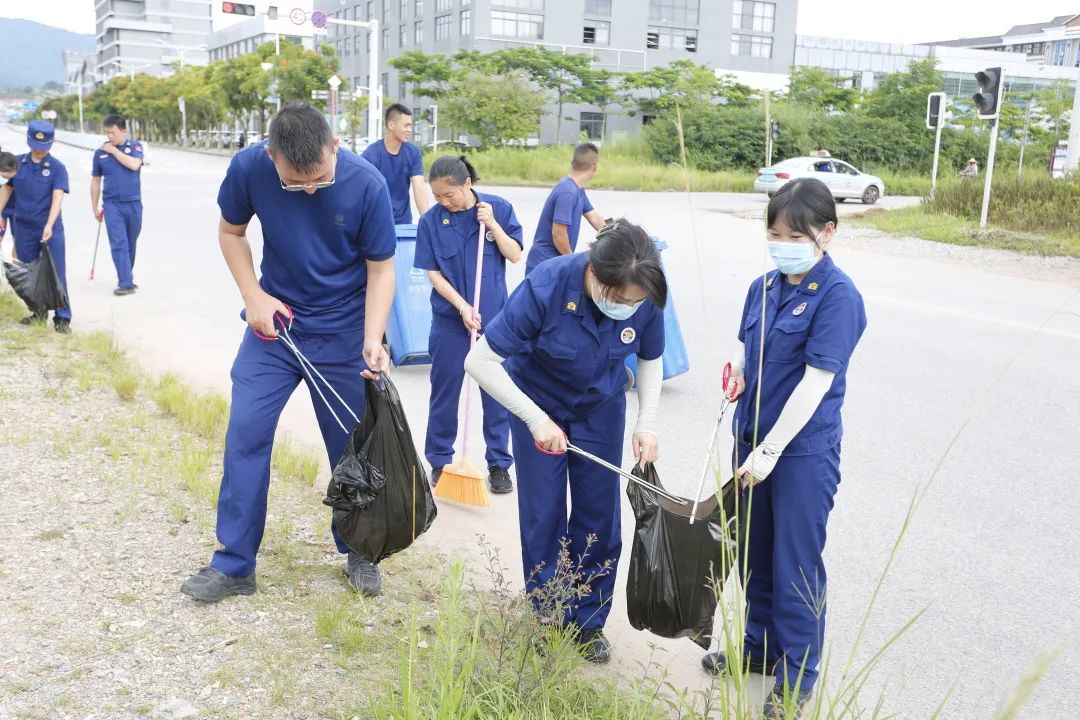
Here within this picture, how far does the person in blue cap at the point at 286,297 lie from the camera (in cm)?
366

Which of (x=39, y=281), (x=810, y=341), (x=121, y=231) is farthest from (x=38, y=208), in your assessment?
(x=810, y=341)

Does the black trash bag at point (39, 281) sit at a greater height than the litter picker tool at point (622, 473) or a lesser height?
lesser

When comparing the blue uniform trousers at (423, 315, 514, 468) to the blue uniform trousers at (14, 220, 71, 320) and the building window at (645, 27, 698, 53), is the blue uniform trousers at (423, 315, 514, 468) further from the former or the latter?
the building window at (645, 27, 698, 53)

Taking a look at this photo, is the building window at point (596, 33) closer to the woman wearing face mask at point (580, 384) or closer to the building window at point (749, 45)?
the building window at point (749, 45)

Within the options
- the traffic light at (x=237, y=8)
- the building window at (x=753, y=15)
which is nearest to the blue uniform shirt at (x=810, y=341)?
the traffic light at (x=237, y=8)

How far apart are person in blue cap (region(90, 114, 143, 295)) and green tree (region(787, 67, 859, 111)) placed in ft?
146

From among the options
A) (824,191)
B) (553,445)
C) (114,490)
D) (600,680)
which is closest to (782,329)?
(824,191)

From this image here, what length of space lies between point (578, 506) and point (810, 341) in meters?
0.99

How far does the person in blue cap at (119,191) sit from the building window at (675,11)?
205ft

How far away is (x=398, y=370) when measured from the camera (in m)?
8.05

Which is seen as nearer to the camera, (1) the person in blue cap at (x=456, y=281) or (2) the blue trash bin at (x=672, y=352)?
(1) the person in blue cap at (x=456, y=281)

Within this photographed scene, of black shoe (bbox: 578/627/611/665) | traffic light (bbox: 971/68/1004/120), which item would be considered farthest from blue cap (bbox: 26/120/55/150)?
traffic light (bbox: 971/68/1004/120)

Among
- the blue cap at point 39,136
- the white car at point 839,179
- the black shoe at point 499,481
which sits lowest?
the black shoe at point 499,481

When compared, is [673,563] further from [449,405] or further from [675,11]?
[675,11]
